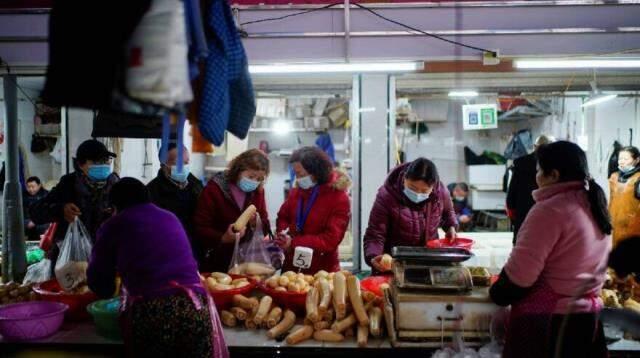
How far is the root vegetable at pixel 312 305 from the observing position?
116 inches

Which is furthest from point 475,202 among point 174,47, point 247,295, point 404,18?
point 174,47

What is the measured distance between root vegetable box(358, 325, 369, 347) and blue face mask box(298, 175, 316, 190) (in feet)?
5.52

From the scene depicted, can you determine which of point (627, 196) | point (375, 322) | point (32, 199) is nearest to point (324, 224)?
point (375, 322)

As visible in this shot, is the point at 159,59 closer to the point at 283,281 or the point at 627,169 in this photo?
the point at 283,281

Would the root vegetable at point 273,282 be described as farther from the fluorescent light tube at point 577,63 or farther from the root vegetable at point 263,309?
the fluorescent light tube at point 577,63

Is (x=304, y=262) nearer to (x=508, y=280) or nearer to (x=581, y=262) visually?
(x=508, y=280)

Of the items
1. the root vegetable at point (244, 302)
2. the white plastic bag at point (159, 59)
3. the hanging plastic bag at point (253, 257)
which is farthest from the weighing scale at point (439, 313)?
the white plastic bag at point (159, 59)

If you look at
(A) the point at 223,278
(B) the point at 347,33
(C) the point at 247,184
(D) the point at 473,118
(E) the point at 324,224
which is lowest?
(A) the point at 223,278

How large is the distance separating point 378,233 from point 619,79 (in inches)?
195

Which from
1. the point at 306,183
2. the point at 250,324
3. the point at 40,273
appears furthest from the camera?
the point at 306,183

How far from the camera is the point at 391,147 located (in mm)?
5980

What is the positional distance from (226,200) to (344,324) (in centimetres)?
174

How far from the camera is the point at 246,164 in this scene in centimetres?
421

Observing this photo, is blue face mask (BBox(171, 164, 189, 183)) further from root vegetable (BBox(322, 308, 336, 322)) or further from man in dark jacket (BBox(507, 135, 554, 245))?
man in dark jacket (BBox(507, 135, 554, 245))
